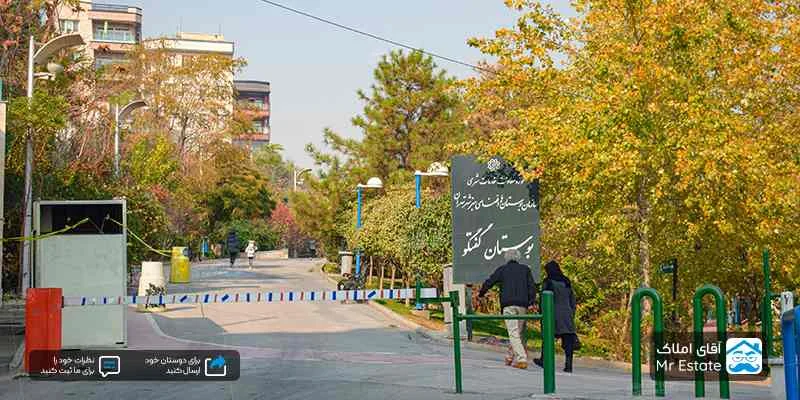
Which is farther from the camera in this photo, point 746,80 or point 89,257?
point 746,80

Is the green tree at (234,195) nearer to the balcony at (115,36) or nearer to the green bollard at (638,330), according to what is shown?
the balcony at (115,36)

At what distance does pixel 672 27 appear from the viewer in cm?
1956

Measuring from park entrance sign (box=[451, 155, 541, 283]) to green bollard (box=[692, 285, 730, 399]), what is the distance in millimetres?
9736

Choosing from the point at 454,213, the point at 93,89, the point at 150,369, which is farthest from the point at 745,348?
the point at 93,89

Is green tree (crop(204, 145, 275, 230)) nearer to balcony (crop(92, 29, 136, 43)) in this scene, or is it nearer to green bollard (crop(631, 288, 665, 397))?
balcony (crop(92, 29, 136, 43))

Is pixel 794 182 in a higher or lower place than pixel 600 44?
lower

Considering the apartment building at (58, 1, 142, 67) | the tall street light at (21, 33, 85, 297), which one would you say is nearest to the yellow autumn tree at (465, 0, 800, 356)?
the tall street light at (21, 33, 85, 297)

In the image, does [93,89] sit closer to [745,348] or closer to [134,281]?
[134,281]

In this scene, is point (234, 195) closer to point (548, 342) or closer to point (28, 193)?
point (28, 193)

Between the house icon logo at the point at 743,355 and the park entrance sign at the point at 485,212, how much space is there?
924cm

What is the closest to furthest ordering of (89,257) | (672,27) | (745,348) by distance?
(745,348), (89,257), (672,27)

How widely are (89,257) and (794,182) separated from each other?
11.8m

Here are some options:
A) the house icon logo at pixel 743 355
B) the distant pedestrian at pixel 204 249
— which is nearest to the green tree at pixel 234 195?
the distant pedestrian at pixel 204 249

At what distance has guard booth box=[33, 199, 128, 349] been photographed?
17531 mm
